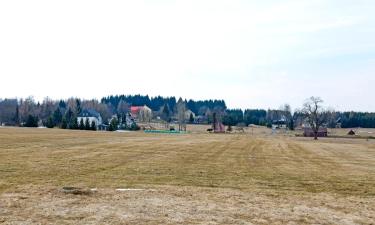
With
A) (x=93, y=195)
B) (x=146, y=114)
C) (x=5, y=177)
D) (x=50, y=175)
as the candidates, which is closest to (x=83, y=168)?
(x=50, y=175)

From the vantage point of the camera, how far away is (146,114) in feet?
635

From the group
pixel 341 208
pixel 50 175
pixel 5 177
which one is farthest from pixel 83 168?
pixel 341 208

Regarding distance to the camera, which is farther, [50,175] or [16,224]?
[50,175]

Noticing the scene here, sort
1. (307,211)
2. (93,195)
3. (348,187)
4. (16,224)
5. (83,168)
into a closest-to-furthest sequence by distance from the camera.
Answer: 1. (16,224)
2. (307,211)
3. (93,195)
4. (348,187)
5. (83,168)

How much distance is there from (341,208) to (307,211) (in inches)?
50.0

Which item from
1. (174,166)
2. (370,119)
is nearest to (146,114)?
(370,119)

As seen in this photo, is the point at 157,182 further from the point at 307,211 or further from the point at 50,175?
the point at 307,211

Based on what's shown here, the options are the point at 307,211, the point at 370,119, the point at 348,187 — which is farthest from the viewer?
the point at 370,119

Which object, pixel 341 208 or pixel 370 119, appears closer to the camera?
pixel 341 208

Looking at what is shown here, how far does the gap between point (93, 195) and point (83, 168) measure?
7.90 m

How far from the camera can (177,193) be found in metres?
14.1

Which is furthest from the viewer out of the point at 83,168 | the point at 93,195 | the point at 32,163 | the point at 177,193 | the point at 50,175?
the point at 32,163

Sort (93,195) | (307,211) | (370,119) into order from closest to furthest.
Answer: (307,211), (93,195), (370,119)

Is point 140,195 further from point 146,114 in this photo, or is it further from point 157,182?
point 146,114
